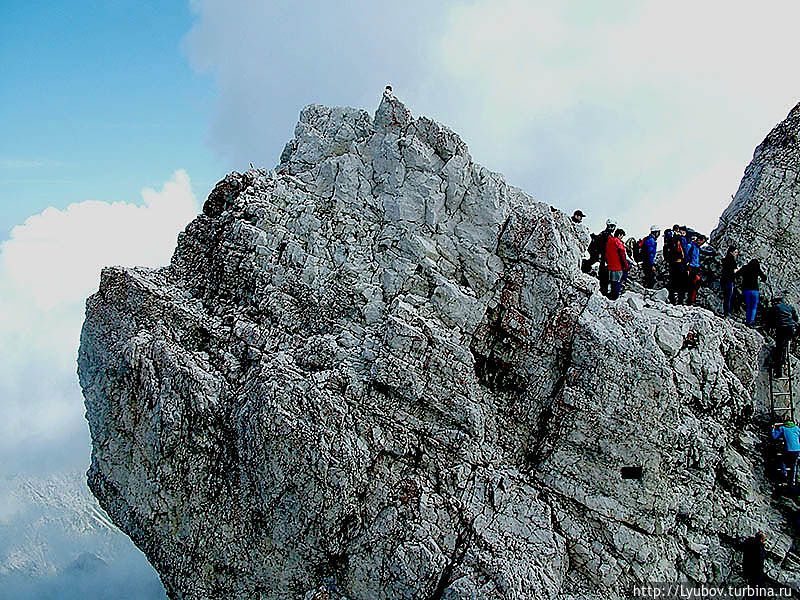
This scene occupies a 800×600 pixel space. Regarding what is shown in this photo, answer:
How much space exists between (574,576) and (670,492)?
351 cm

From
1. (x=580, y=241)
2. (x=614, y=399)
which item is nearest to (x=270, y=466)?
(x=614, y=399)

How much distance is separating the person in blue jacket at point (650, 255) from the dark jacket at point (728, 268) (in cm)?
236

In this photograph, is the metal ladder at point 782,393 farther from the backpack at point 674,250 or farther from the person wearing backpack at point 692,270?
the backpack at point 674,250

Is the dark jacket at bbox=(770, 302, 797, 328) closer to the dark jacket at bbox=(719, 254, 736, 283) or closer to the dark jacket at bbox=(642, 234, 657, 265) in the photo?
the dark jacket at bbox=(719, 254, 736, 283)

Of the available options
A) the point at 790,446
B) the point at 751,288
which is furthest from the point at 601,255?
the point at 790,446

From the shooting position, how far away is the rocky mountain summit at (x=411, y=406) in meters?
15.0

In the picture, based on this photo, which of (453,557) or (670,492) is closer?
(453,557)

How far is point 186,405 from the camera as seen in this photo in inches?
636

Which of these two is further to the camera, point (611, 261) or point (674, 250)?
point (674, 250)

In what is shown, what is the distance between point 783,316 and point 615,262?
5296mm

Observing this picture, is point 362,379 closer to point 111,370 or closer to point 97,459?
point 111,370

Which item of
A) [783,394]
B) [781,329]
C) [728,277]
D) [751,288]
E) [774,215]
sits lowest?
[783,394]

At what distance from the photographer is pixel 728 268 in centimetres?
1928

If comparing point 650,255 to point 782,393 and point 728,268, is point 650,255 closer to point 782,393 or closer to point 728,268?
point 728,268
